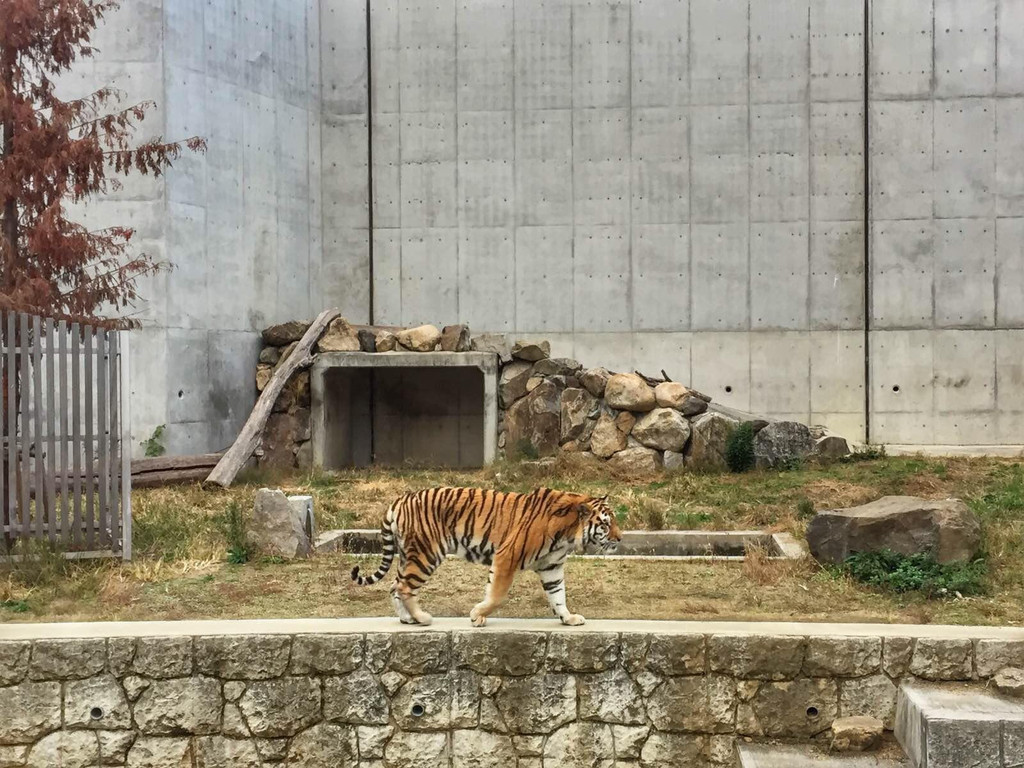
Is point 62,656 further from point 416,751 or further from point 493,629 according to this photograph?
point 493,629

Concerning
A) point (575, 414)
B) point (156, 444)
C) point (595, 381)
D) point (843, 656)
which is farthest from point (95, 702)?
point (595, 381)

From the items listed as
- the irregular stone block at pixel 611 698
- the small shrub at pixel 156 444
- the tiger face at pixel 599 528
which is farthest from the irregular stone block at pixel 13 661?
the small shrub at pixel 156 444

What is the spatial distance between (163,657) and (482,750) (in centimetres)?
208

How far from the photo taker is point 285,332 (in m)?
16.4

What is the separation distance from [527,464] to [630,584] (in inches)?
261

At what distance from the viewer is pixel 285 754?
20.4 feet

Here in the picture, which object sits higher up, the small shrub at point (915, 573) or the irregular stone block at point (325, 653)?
the small shrub at point (915, 573)

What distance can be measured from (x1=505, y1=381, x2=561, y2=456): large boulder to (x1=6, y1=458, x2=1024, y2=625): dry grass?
3.31m

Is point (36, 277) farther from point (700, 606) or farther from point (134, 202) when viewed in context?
point (700, 606)

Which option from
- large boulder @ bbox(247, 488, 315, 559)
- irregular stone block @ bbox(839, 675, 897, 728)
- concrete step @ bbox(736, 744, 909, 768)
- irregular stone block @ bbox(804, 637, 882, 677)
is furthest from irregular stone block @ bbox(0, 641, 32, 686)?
irregular stone block @ bbox(839, 675, 897, 728)

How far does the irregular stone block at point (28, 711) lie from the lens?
6172mm

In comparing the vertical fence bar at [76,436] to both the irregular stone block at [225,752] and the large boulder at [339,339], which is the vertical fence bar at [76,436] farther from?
the large boulder at [339,339]

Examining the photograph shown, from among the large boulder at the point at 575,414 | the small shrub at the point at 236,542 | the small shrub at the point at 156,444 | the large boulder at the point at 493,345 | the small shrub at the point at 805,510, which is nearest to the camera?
the small shrub at the point at 236,542

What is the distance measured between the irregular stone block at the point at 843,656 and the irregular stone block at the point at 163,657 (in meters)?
3.84
